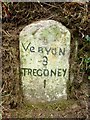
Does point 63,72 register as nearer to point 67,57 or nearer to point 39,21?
point 67,57

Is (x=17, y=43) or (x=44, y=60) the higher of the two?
(x=17, y=43)

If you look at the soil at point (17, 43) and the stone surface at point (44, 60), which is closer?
the stone surface at point (44, 60)

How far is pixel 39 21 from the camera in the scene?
312 cm

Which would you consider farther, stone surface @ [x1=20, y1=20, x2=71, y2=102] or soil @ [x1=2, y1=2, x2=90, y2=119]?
soil @ [x1=2, y1=2, x2=90, y2=119]

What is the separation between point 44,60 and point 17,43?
26 cm

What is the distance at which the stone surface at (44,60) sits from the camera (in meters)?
3.09

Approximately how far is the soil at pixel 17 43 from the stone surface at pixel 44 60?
2.9 inches

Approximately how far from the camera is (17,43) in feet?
10.5

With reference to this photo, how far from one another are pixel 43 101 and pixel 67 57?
41cm

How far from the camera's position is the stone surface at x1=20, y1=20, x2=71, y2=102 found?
3094 millimetres

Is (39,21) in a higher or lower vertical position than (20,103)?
higher

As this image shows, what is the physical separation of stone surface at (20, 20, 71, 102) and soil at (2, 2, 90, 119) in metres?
0.07

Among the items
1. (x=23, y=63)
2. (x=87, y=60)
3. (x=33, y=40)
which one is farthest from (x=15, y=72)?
(x=87, y=60)

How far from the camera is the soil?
3.21 metres
